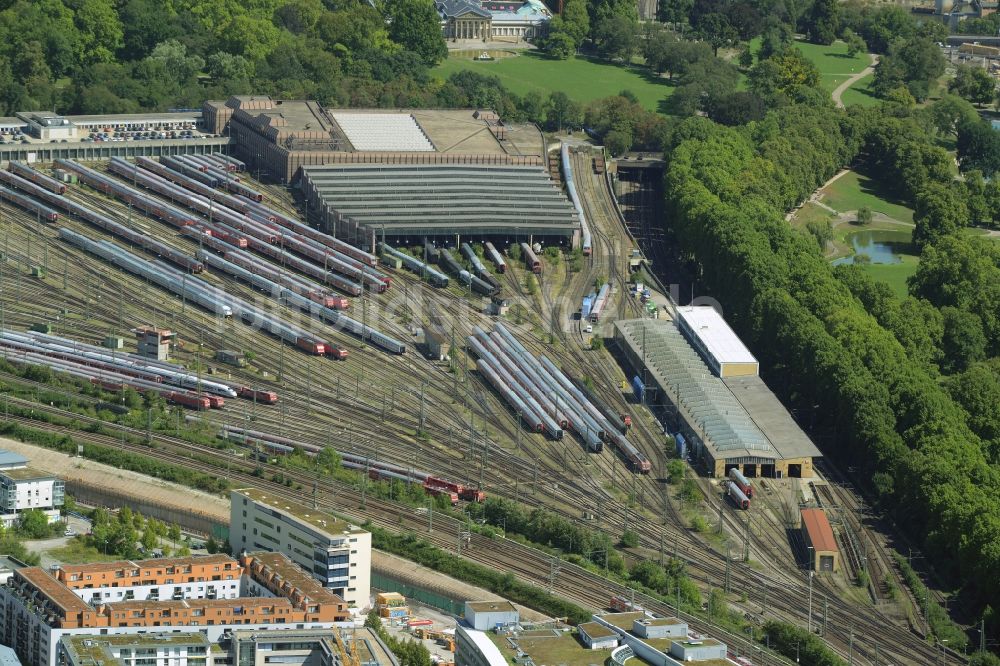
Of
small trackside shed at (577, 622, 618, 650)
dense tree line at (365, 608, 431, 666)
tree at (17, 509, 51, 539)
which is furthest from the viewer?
tree at (17, 509, 51, 539)

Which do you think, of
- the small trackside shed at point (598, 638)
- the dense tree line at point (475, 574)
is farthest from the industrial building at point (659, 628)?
the dense tree line at point (475, 574)

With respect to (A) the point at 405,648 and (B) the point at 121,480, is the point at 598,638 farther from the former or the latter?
(B) the point at 121,480

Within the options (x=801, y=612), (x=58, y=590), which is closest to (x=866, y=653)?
(x=801, y=612)

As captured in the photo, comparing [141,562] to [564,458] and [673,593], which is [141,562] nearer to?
[673,593]

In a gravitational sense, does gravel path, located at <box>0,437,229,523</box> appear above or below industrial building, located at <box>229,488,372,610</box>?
below

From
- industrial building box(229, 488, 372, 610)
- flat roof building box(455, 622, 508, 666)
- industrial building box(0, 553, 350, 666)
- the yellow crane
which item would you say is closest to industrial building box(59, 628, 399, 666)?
the yellow crane

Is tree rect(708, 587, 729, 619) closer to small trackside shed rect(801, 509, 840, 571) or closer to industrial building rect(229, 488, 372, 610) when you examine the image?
small trackside shed rect(801, 509, 840, 571)
